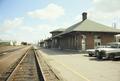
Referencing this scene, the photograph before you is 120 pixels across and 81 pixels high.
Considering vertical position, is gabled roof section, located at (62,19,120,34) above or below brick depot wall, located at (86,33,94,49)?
above

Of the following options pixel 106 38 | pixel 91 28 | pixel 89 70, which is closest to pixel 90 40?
pixel 91 28

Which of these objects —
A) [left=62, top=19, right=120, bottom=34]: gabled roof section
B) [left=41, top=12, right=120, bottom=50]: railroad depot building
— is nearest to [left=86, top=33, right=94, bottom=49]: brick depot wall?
[left=41, top=12, right=120, bottom=50]: railroad depot building

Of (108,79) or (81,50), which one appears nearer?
(108,79)

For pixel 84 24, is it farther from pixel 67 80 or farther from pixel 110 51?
pixel 67 80

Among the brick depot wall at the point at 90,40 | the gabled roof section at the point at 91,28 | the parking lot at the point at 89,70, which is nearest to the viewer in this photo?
the parking lot at the point at 89,70

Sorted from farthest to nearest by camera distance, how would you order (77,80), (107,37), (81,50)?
(107,37) < (81,50) < (77,80)

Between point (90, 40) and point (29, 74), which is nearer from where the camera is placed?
point (29, 74)

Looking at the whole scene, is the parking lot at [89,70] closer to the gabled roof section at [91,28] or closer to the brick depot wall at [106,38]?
the gabled roof section at [91,28]

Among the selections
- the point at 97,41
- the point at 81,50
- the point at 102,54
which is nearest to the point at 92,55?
the point at 102,54

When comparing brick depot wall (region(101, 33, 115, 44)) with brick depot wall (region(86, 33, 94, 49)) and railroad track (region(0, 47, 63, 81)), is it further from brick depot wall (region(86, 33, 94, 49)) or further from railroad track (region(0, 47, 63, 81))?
railroad track (region(0, 47, 63, 81))

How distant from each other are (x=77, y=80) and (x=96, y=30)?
3262cm

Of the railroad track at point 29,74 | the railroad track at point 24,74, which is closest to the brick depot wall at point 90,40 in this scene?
the railroad track at point 29,74

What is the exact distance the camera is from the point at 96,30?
4353 centimetres

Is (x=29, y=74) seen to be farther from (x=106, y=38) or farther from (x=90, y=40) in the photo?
(x=106, y=38)
